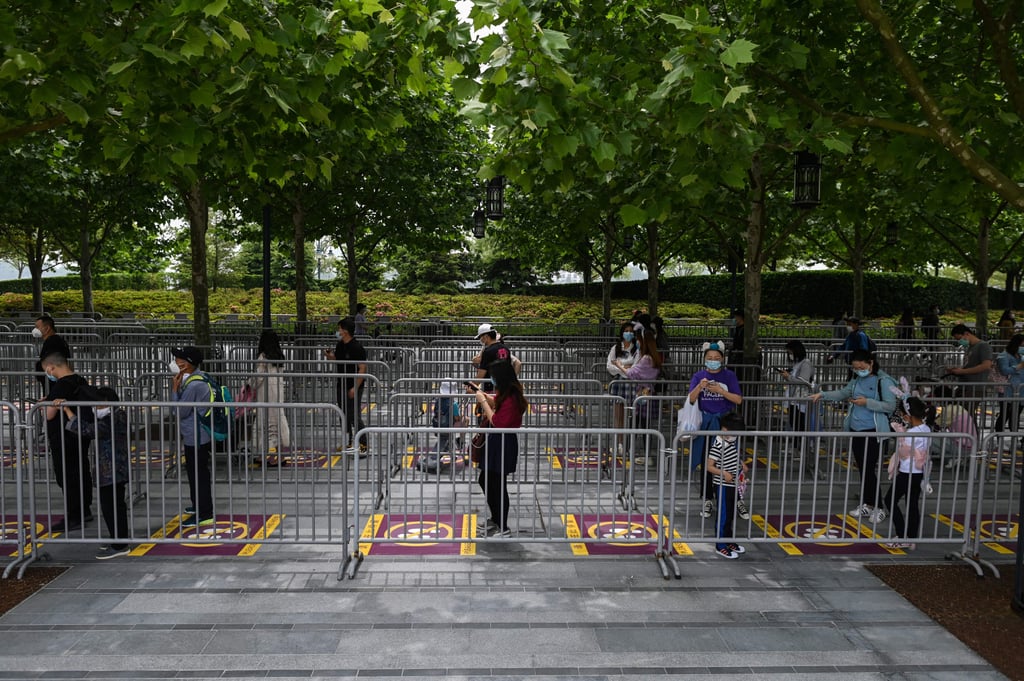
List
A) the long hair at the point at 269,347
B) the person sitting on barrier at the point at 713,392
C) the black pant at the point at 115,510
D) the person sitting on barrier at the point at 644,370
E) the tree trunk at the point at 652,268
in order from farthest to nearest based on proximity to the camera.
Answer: the tree trunk at the point at 652,268 < the long hair at the point at 269,347 < the person sitting on barrier at the point at 644,370 < the person sitting on barrier at the point at 713,392 < the black pant at the point at 115,510

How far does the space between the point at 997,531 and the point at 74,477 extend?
9.25 m

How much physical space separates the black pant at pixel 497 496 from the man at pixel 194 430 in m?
2.60

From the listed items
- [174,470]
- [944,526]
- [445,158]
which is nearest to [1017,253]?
[445,158]

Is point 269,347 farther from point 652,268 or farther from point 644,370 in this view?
point 652,268

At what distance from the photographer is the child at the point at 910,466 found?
702 cm

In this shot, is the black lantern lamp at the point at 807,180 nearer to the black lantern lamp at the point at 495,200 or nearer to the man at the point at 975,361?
the man at the point at 975,361

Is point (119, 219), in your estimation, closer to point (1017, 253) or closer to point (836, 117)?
point (836, 117)

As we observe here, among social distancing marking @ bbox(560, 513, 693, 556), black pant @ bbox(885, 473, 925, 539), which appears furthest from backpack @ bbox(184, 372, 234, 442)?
black pant @ bbox(885, 473, 925, 539)

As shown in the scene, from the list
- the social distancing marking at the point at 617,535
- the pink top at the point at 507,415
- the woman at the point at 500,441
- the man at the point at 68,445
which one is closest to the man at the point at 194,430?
the man at the point at 68,445

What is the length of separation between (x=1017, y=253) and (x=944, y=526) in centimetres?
2375

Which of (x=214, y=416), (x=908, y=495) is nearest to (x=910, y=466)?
(x=908, y=495)

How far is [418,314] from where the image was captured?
38750 mm

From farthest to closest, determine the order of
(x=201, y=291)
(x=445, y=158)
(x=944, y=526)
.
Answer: (x=445, y=158) → (x=201, y=291) → (x=944, y=526)

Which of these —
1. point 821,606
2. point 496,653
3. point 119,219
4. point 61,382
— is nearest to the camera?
point 496,653
